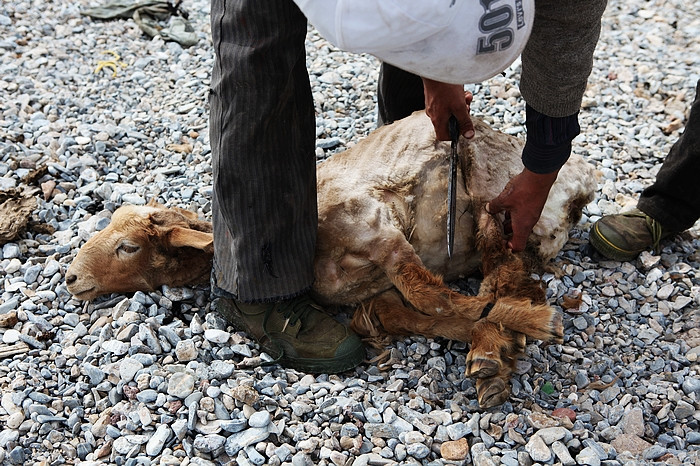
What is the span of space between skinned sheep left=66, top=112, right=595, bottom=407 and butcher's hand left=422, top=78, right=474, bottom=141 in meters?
0.13

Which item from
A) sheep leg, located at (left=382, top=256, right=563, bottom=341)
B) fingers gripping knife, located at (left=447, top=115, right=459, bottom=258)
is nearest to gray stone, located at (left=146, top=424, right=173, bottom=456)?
sheep leg, located at (left=382, top=256, right=563, bottom=341)

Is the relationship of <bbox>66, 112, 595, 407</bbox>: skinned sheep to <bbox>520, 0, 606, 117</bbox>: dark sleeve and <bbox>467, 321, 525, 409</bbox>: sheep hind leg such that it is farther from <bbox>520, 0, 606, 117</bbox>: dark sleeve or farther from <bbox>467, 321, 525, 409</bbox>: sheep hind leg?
<bbox>520, 0, 606, 117</bbox>: dark sleeve

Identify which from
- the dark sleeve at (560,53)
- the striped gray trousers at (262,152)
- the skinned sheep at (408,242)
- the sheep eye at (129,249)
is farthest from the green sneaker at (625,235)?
the sheep eye at (129,249)

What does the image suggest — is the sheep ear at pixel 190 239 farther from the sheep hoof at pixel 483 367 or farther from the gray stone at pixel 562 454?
the gray stone at pixel 562 454

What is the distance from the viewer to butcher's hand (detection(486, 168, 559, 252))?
331cm

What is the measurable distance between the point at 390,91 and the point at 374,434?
86.3 inches

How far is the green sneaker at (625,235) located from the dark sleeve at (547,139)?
107 centimetres

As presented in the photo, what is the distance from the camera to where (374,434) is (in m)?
2.98

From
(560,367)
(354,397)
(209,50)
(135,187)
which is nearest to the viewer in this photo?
(354,397)

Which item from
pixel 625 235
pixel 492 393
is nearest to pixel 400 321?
pixel 492 393

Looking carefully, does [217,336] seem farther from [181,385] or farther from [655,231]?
[655,231]

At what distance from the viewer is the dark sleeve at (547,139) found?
3.08 metres

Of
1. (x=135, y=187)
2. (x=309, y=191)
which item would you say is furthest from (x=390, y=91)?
(x=135, y=187)

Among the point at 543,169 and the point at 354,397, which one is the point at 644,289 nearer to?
the point at 543,169
